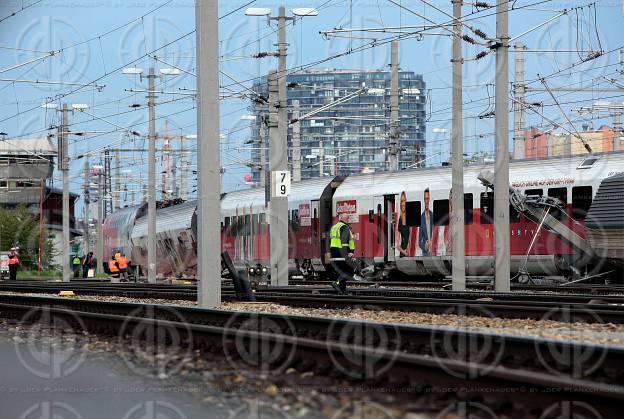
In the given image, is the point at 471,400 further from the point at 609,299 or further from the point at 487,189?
the point at 487,189

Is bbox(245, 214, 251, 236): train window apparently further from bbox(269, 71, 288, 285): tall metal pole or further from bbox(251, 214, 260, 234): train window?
bbox(269, 71, 288, 285): tall metal pole

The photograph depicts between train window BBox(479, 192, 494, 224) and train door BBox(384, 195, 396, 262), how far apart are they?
13.1ft

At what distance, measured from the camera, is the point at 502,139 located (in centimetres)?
2566

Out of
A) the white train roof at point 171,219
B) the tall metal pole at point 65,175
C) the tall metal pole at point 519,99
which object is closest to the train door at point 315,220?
the tall metal pole at point 519,99

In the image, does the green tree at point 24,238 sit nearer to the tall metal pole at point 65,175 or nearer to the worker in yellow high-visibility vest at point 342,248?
the tall metal pole at point 65,175

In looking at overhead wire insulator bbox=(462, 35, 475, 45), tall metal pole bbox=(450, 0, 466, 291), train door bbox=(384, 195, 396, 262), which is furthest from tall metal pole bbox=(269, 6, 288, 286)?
overhead wire insulator bbox=(462, 35, 475, 45)

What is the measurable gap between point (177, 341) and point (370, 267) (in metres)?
22.3

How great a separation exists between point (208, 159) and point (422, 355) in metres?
9.45

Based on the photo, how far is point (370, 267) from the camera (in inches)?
1347

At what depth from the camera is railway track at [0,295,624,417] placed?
675 cm

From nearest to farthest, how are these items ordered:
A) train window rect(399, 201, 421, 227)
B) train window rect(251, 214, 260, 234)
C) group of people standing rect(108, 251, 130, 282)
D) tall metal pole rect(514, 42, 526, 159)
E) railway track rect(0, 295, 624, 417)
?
railway track rect(0, 295, 624, 417) < train window rect(399, 201, 421, 227) < tall metal pole rect(514, 42, 526, 159) < train window rect(251, 214, 260, 234) < group of people standing rect(108, 251, 130, 282)

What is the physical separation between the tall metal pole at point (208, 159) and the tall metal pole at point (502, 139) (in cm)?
885

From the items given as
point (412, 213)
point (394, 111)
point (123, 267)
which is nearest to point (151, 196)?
point (123, 267)

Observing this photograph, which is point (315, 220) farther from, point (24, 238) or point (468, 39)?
point (24, 238)
